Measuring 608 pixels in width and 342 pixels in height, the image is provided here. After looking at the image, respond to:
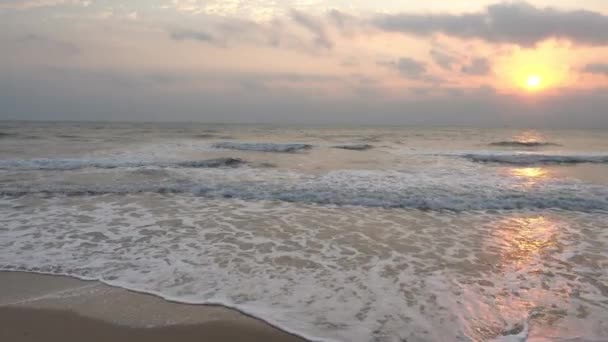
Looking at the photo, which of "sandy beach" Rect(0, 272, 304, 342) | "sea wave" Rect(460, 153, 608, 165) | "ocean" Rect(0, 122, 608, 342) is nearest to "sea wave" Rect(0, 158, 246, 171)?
"ocean" Rect(0, 122, 608, 342)

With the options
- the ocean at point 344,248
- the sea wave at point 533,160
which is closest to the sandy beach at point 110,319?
the ocean at point 344,248

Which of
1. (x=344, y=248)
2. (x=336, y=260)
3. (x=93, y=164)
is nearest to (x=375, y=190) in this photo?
(x=344, y=248)

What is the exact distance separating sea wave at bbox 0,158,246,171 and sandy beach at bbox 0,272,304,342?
41.2ft

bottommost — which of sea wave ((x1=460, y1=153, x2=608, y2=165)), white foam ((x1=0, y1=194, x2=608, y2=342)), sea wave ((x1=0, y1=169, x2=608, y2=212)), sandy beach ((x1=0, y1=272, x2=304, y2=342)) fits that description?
sandy beach ((x1=0, y1=272, x2=304, y2=342))

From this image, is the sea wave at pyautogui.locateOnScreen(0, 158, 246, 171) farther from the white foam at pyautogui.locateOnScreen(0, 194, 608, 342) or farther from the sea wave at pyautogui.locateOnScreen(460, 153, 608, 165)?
the sea wave at pyautogui.locateOnScreen(460, 153, 608, 165)

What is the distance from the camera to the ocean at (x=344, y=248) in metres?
4.34

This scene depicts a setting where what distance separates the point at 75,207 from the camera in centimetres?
929

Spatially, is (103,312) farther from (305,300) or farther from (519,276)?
(519,276)

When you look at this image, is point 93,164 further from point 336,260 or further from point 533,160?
point 533,160

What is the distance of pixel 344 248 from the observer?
6.54 metres

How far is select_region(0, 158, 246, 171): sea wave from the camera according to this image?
1625 cm

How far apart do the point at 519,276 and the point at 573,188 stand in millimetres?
8660

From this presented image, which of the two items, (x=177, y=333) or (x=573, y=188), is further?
(x=573, y=188)


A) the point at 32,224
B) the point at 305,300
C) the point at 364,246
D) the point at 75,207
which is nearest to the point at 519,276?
the point at 364,246
